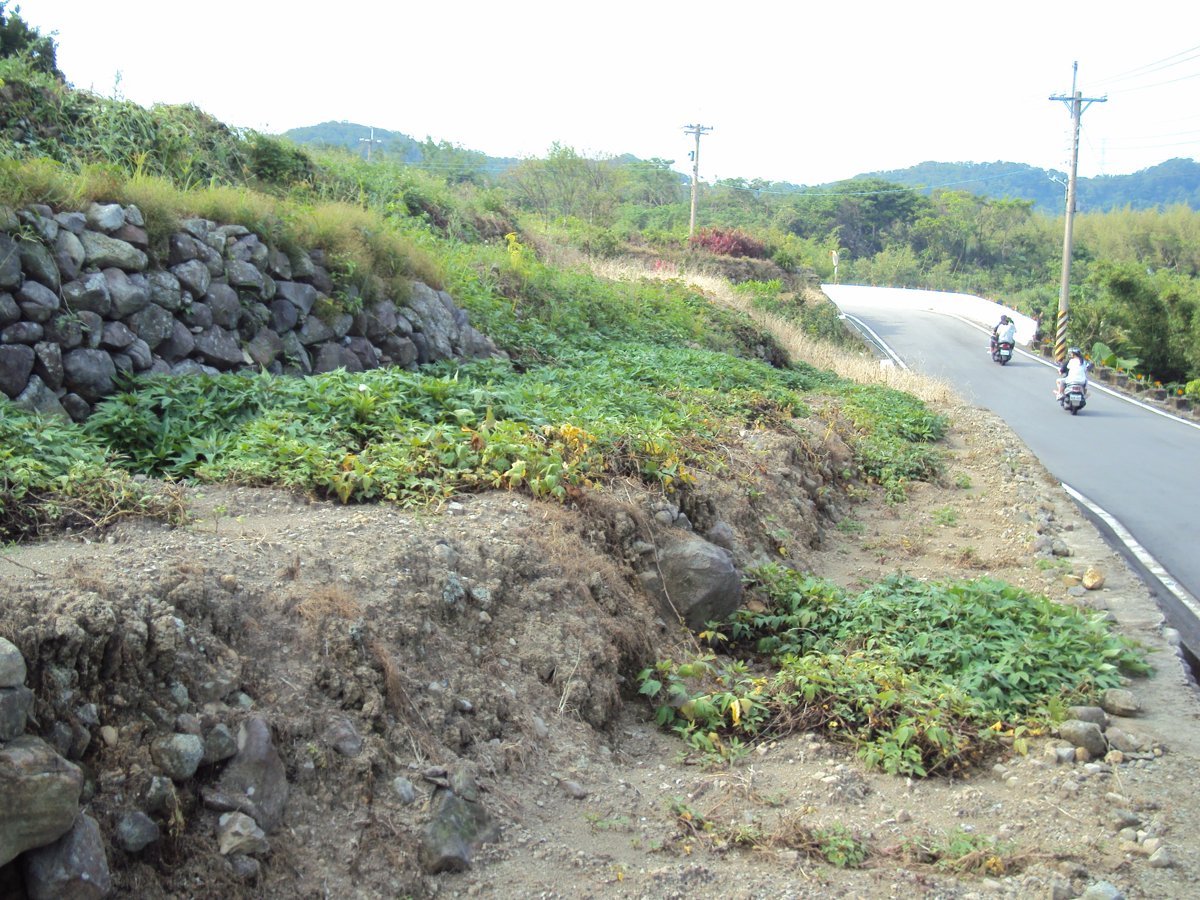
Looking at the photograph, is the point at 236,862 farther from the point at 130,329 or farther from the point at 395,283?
the point at 395,283

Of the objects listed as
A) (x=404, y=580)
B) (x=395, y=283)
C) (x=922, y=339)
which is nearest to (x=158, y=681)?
(x=404, y=580)

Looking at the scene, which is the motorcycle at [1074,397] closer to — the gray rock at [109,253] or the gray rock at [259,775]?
the gray rock at [109,253]

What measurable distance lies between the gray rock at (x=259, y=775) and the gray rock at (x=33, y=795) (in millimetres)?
547

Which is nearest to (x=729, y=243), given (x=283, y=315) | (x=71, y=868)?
(x=283, y=315)

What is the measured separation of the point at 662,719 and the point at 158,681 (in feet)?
8.41

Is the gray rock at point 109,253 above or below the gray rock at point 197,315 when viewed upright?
above

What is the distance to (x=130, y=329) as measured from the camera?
757cm

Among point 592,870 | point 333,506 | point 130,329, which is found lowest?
point 592,870

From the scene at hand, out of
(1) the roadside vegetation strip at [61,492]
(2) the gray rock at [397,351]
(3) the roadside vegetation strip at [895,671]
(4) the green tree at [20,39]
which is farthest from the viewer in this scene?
(4) the green tree at [20,39]

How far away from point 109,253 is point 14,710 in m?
5.44

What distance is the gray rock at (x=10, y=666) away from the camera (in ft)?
9.91

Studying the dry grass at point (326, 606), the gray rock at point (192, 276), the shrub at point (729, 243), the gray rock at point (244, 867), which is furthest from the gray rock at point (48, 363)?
the shrub at point (729, 243)

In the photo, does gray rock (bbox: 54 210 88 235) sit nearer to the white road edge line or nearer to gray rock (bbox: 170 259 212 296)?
gray rock (bbox: 170 259 212 296)

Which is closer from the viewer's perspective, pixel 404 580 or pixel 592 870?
pixel 592 870
